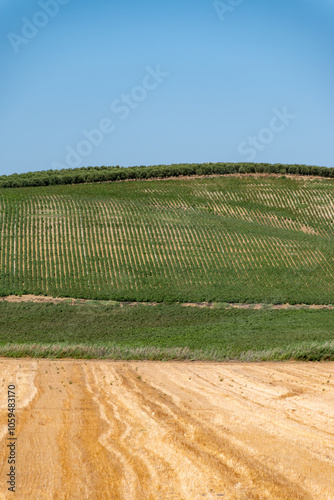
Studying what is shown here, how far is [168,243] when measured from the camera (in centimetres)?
5678

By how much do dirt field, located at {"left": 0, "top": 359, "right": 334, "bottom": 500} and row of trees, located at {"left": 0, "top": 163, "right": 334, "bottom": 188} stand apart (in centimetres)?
6471

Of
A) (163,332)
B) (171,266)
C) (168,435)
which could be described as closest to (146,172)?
(171,266)

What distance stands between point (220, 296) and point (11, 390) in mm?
31498

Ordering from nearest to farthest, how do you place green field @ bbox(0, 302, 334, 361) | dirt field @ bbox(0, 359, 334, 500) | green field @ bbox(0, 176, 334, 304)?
dirt field @ bbox(0, 359, 334, 500) → green field @ bbox(0, 302, 334, 361) → green field @ bbox(0, 176, 334, 304)

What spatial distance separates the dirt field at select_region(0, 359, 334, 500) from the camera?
414 inches

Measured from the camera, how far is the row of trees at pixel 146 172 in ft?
272

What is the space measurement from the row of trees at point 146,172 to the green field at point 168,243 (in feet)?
18.9

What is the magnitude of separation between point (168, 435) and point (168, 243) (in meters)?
44.1

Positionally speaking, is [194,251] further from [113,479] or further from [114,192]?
[113,479]

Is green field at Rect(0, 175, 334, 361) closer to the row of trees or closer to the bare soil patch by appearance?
the bare soil patch

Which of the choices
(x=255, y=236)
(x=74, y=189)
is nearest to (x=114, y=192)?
(x=74, y=189)

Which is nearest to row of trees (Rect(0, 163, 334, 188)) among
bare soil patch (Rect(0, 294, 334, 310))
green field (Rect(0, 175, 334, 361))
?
green field (Rect(0, 175, 334, 361))

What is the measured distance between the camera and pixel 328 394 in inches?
687

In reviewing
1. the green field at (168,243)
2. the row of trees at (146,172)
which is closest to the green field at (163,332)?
the green field at (168,243)
